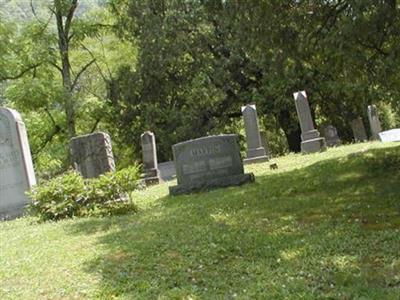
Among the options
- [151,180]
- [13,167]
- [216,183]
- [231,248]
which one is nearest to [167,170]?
[151,180]

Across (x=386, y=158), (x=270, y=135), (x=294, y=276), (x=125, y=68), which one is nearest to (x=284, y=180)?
(x=386, y=158)

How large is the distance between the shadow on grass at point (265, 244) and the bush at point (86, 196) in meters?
0.66

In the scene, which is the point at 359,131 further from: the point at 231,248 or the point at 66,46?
the point at 231,248

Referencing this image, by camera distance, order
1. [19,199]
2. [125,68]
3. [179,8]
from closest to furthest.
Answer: [19,199] < [179,8] < [125,68]

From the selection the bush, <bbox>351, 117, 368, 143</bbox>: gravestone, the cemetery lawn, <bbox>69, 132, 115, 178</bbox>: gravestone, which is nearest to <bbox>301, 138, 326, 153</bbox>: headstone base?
<bbox>351, 117, 368, 143</bbox>: gravestone

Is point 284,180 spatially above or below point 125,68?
below

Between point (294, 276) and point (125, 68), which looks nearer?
point (294, 276)

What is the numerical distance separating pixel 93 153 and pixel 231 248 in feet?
25.0

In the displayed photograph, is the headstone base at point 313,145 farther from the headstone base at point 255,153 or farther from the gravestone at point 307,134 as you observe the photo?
the headstone base at point 255,153

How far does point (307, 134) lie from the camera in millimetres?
16828

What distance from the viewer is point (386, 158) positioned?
10.9 metres

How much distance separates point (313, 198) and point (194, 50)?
633 inches

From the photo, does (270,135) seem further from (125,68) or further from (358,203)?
(358,203)

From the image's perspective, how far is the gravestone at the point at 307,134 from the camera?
1655 cm
